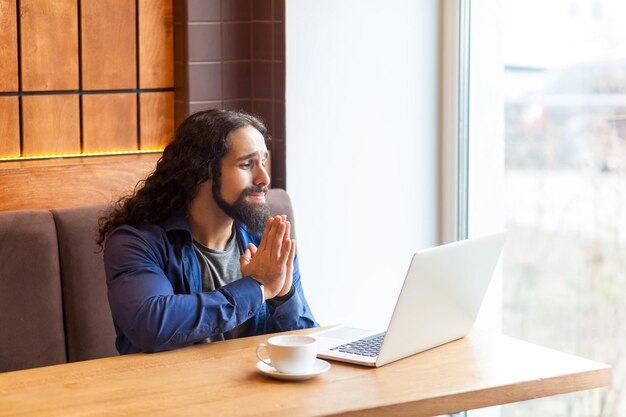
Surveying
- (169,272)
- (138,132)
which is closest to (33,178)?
(138,132)

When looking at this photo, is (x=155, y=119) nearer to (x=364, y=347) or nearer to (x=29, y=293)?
(x=29, y=293)

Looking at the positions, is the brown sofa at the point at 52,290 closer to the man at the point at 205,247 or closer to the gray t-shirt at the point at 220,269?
the man at the point at 205,247

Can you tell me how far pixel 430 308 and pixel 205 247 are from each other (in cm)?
66

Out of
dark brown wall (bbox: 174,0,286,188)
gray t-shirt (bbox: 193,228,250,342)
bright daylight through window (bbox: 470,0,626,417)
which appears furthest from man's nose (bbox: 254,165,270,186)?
bright daylight through window (bbox: 470,0,626,417)

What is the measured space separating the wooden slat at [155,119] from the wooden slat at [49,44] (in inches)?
9.7

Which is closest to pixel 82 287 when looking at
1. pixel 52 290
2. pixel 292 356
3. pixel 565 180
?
pixel 52 290

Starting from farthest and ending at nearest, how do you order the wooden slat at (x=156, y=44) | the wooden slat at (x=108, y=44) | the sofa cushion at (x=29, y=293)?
the wooden slat at (x=156, y=44) < the wooden slat at (x=108, y=44) < the sofa cushion at (x=29, y=293)

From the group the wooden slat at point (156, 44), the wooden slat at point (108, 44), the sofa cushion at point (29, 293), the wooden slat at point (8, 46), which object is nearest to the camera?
the sofa cushion at point (29, 293)

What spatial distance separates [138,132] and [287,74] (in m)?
0.52

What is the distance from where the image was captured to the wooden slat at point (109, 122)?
10.4ft

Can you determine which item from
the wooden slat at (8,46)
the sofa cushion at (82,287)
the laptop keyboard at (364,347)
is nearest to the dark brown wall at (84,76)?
the wooden slat at (8,46)

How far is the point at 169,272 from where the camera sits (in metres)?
2.38

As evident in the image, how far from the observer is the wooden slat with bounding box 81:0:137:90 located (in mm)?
3125

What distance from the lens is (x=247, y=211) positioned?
244 centimetres
